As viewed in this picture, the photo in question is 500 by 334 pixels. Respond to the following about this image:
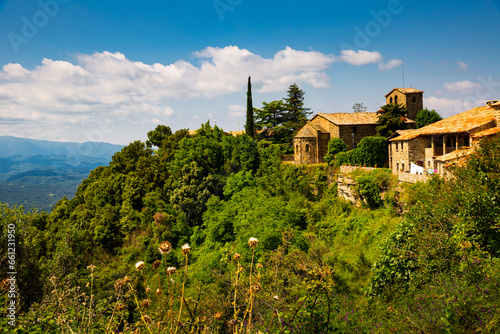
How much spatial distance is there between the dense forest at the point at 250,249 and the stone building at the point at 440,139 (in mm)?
3473

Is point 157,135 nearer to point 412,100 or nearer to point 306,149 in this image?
point 306,149

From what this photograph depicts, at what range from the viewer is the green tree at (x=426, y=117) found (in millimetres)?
33062

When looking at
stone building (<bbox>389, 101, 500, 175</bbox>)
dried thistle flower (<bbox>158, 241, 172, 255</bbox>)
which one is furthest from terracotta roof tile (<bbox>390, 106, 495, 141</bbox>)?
dried thistle flower (<bbox>158, 241, 172, 255</bbox>)

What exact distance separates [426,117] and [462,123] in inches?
532

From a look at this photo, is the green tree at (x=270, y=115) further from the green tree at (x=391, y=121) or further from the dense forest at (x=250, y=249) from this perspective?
the green tree at (x=391, y=121)

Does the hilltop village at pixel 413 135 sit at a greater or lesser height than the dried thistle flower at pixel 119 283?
greater

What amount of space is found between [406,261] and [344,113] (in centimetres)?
2603

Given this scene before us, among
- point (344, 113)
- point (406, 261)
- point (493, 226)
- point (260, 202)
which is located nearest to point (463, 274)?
point (493, 226)

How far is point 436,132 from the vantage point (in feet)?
70.5

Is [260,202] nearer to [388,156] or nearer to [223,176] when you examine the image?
[223,176]

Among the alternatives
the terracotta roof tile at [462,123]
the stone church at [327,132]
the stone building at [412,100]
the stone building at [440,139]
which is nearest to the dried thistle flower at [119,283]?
the stone building at [440,139]

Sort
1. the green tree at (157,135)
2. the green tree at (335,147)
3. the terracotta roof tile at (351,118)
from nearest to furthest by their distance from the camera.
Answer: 1. the green tree at (335,147)
2. the terracotta roof tile at (351,118)
3. the green tree at (157,135)

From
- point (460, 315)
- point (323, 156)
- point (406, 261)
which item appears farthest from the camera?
point (323, 156)

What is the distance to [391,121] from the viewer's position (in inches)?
1264
